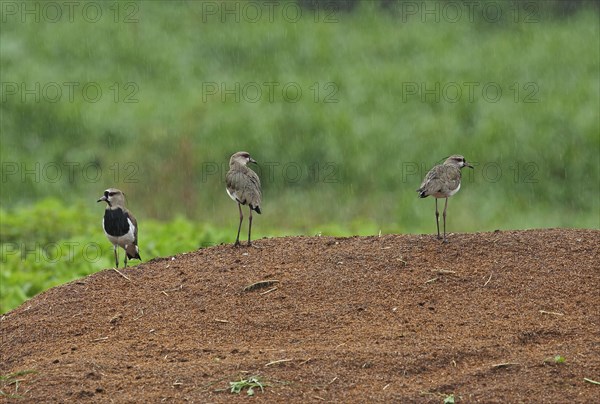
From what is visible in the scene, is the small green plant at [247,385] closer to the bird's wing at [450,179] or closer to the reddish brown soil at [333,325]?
the reddish brown soil at [333,325]

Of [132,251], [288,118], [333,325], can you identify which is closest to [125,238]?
[132,251]

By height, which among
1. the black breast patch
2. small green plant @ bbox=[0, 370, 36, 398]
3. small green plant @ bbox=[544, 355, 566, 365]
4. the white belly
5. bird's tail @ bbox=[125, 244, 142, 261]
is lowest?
small green plant @ bbox=[0, 370, 36, 398]

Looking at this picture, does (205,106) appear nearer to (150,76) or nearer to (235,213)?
(150,76)

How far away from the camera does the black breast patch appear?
29.4 feet

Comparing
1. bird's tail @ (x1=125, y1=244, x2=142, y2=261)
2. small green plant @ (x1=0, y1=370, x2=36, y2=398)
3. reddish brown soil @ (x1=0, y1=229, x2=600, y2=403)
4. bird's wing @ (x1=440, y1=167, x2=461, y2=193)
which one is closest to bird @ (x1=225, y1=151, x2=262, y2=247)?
reddish brown soil @ (x1=0, y1=229, x2=600, y2=403)

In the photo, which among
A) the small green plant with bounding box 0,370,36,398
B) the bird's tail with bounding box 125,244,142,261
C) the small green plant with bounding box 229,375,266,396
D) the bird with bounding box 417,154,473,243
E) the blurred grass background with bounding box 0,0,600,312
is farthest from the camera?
the blurred grass background with bounding box 0,0,600,312

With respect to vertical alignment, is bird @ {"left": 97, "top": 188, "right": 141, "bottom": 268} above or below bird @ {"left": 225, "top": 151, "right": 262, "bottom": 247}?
below

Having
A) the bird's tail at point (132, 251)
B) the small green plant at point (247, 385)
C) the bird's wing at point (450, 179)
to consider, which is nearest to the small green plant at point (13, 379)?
the small green plant at point (247, 385)

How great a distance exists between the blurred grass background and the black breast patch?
3.00 m

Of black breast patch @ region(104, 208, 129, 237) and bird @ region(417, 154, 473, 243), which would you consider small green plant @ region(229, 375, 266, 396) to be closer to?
bird @ region(417, 154, 473, 243)

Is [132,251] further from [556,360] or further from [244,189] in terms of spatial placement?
[556,360]

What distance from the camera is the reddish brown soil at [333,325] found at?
19.4ft

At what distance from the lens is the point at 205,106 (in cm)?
2038

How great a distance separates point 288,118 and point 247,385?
547 inches
